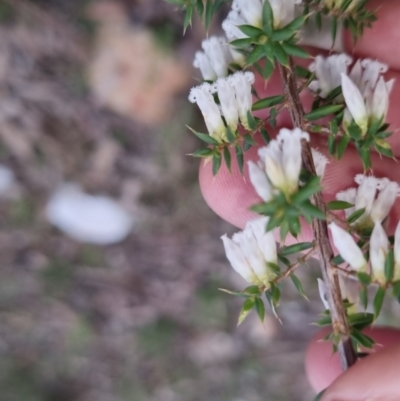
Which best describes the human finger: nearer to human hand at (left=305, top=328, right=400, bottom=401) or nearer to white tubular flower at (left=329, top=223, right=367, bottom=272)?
human hand at (left=305, top=328, right=400, bottom=401)

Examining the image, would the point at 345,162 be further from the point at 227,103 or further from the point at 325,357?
the point at 325,357

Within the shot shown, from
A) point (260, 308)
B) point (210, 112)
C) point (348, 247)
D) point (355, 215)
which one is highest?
point (210, 112)

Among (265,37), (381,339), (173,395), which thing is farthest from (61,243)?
(265,37)

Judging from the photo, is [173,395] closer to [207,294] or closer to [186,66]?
[207,294]

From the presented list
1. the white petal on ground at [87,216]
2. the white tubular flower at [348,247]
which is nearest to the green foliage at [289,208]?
the white tubular flower at [348,247]

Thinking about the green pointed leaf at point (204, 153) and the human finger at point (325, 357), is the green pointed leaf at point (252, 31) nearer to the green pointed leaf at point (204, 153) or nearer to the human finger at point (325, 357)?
the green pointed leaf at point (204, 153)

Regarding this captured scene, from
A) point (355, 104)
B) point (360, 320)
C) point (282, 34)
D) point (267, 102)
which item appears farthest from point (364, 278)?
point (282, 34)
